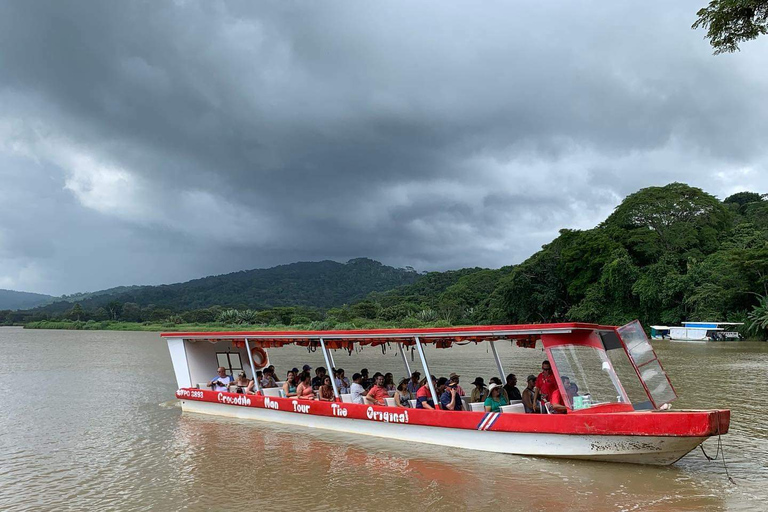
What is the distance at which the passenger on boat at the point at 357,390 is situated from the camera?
536 inches

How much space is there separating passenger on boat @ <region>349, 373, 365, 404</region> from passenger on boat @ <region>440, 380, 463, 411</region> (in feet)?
7.64

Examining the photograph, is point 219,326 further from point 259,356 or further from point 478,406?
point 478,406

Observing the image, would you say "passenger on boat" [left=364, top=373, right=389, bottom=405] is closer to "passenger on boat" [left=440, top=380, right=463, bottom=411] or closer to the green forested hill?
"passenger on boat" [left=440, top=380, right=463, bottom=411]

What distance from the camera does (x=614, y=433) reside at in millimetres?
9359

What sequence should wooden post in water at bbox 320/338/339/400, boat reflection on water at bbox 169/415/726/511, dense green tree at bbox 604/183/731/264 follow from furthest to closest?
dense green tree at bbox 604/183/731/264
wooden post in water at bbox 320/338/339/400
boat reflection on water at bbox 169/415/726/511

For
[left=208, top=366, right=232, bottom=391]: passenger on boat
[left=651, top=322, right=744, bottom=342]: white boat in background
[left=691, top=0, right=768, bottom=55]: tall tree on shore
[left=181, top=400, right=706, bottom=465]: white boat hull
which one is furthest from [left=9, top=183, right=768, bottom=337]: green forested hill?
[left=208, top=366, right=232, bottom=391]: passenger on boat

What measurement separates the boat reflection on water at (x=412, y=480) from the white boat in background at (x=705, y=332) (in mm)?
41885

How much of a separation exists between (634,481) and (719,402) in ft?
32.3

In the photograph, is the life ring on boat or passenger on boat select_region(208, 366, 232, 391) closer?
passenger on boat select_region(208, 366, 232, 391)

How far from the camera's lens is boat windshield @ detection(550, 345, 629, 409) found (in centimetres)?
1008

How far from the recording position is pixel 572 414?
32.4 ft

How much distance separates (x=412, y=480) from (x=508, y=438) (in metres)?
2.05

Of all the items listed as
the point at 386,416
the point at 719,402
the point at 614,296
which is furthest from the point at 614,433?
the point at 614,296

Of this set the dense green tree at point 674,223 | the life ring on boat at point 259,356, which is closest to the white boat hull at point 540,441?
the life ring on boat at point 259,356
